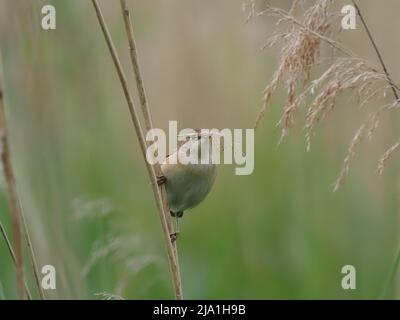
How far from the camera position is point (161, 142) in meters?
2.83

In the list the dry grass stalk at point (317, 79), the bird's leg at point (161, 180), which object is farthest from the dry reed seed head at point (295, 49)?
the bird's leg at point (161, 180)

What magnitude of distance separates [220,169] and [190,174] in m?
1.00

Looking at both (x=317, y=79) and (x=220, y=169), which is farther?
(x=220, y=169)

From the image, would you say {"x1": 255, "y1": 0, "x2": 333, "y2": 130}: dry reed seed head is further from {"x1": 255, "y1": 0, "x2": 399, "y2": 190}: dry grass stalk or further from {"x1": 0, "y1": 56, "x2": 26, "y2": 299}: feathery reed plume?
{"x1": 0, "y1": 56, "x2": 26, "y2": 299}: feathery reed plume

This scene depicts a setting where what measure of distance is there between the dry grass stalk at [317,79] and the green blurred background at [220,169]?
0.88 metres

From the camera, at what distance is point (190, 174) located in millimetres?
2479

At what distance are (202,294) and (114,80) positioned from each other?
1143mm

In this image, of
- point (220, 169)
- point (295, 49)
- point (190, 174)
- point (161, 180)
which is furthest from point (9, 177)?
point (220, 169)

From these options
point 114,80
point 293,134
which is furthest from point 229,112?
point 114,80

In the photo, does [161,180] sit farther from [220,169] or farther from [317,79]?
[220,169]

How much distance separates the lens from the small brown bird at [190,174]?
2467mm

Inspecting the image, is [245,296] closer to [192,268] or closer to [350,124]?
[192,268]

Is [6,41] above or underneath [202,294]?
above
